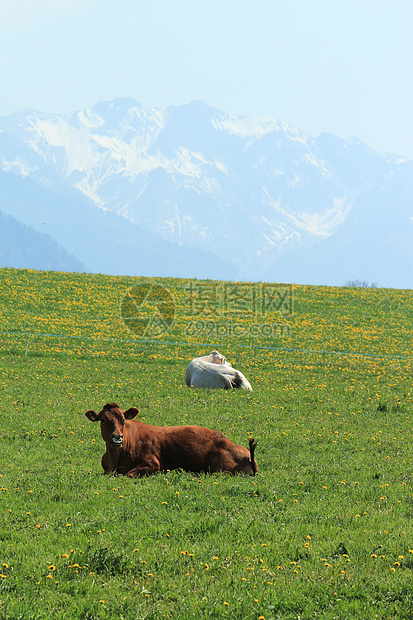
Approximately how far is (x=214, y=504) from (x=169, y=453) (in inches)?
79.1

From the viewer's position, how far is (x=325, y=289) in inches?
2169

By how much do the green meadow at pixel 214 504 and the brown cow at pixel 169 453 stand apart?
377 mm

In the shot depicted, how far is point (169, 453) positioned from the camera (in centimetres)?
1066

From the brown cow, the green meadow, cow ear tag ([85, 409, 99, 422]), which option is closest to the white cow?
the green meadow

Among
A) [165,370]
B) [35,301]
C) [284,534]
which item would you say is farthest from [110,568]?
[35,301]

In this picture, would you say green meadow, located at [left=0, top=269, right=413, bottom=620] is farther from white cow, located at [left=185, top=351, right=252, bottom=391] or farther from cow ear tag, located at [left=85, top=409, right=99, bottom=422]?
cow ear tag, located at [left=85, top=409, right=99, bottom=422]

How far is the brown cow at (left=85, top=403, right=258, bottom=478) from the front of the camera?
10.4 meters

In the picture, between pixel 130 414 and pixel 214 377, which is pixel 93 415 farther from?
pixel 214 377

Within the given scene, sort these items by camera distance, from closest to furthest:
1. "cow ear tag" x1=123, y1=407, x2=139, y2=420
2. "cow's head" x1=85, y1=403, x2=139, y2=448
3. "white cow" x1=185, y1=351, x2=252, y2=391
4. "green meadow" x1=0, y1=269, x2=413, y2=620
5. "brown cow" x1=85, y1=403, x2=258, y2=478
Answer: "green meadow" x1=0, y1=269, x2=413, y2=620 < "cow's head" x1=85, y1=403, x2=139, y2=448 < "brown cow" x1=85, y1=403, x2=258, y2=478 < "cow ear tag" x1=123, y1=407, x2=139, y2=420 < "white cow" x1=185, y1=351, x2=252, y2=391

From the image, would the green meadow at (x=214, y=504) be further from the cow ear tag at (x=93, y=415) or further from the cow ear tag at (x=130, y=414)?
the cow ear tag at (x=130, y=414)

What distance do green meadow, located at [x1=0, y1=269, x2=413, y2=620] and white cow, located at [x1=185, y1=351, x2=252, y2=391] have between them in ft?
2.26

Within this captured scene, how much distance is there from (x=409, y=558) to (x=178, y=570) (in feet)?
9.43

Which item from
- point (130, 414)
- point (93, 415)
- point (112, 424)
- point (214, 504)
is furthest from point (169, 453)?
point (214, 504)

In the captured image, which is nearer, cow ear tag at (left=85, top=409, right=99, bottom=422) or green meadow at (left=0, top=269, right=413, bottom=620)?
green meadow at (left=0, top=269, right=413, bottom=620)
